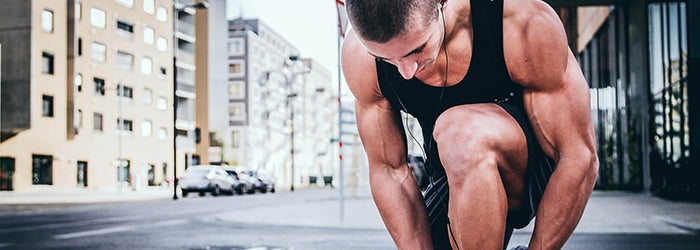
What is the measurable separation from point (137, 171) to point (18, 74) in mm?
1549

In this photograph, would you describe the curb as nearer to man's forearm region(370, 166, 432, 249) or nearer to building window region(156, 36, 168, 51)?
building window region(156, 36, 168, 51)

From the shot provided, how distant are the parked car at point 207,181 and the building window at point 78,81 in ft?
29.3

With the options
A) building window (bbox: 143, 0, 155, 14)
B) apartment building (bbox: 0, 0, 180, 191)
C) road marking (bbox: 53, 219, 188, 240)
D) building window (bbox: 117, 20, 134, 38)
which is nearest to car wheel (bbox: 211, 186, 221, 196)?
road marking (bbox: 53, 219, 188, 240)

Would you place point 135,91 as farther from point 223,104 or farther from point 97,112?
point 223,104

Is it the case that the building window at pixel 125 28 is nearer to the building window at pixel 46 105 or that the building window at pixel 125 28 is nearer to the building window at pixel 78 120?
the building window at pixel 78 120

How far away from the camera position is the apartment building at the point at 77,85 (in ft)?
17.0

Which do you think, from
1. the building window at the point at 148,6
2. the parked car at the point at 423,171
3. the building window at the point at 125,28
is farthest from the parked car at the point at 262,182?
the parked car at the point at 423,171

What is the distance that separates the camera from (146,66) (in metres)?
6.96

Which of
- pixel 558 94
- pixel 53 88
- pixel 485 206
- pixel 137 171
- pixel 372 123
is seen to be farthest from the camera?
pixel 137 171

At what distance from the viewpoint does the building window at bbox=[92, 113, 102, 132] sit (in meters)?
6.66

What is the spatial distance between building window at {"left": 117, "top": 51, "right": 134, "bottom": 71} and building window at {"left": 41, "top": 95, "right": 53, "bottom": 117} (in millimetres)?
1332

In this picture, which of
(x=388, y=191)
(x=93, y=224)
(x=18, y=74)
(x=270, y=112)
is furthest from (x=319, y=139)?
(x=388, y=191)

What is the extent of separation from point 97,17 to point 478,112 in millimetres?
5156

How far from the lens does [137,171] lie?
6.77 meters
